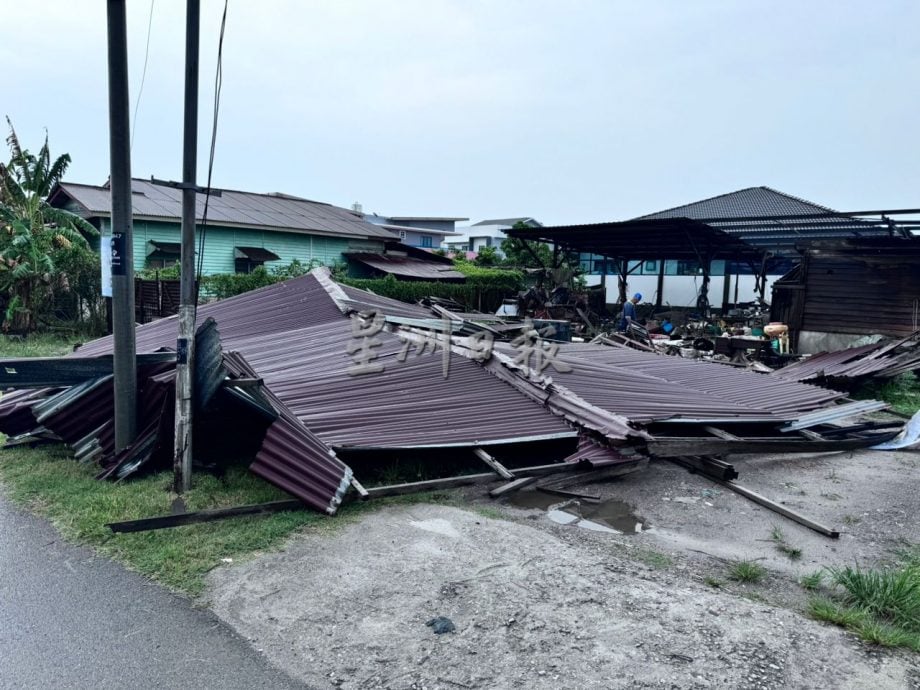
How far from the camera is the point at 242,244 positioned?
2238 centimetres

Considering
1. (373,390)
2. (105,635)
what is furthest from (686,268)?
Result: (105,635)

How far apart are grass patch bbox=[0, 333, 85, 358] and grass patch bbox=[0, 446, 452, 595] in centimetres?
782

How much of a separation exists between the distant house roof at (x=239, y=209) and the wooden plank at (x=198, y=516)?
15.9 meters

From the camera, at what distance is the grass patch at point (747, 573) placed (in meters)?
3.73

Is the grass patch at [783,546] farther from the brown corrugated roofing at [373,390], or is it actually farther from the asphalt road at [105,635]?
the asphalt road at [105,635]

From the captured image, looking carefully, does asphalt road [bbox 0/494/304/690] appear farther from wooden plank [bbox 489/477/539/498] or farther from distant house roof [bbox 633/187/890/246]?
distant house roof [bbox 633/187/890/246]

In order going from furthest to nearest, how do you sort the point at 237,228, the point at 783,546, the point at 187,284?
the point at 237,228 → the point at 187,284 → the point at 783,546

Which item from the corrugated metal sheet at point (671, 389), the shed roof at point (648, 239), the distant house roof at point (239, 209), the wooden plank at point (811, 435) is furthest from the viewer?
the distant house roof at point (239, 209)

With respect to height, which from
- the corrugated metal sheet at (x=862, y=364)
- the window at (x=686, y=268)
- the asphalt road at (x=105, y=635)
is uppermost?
the window at (x=686, y=268)

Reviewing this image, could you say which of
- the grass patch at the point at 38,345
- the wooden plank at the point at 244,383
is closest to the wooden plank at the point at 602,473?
the wooden plank at the point at 244,383

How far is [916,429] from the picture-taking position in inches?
277

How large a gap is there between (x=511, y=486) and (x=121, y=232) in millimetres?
3731

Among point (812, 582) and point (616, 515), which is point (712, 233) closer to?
point (616, 515)

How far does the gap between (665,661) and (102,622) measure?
277cm
